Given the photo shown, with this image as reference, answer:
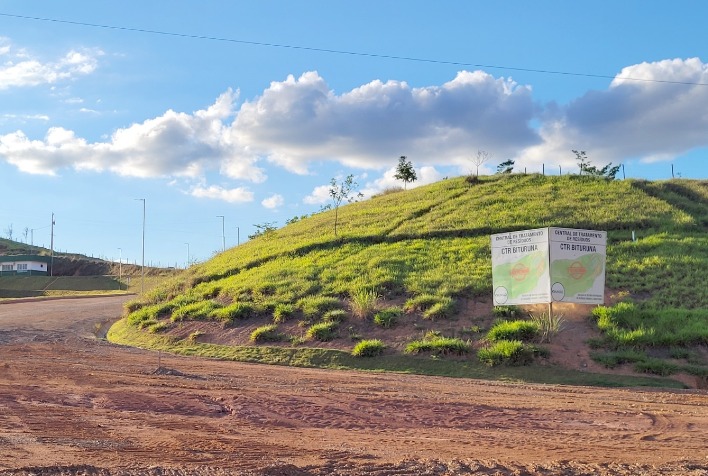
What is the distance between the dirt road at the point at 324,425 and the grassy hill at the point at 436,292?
367 cm

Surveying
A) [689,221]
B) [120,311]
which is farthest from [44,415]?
[689,221]

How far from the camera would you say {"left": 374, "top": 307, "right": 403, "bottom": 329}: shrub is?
19.9m

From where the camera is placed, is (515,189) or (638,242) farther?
(515,189)

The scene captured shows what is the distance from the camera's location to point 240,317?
874 inches

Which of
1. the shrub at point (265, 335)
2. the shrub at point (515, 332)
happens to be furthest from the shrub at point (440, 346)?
the shrub at point (265, 335)

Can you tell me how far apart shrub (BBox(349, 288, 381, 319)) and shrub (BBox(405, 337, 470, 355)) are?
8.54 feet

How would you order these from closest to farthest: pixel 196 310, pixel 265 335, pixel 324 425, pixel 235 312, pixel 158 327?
pixel 324 425 → pixel 265 335 → pixel 235 312 → pixel 158 327 → pixel 196 310

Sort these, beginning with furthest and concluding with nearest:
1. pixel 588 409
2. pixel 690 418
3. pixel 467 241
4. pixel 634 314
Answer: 1. pixel 467 241
2. pixel 634 314
3. pixel 588 409
4. pixel 690 418

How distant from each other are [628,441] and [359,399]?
413cm

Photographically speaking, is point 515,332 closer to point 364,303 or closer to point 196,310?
point 364,303

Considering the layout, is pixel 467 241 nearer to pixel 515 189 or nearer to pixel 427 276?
pixel 427 276

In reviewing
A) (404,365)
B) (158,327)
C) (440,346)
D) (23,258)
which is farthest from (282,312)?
(23,258)

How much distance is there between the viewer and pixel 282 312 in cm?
2152

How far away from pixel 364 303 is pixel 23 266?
2767 inches
